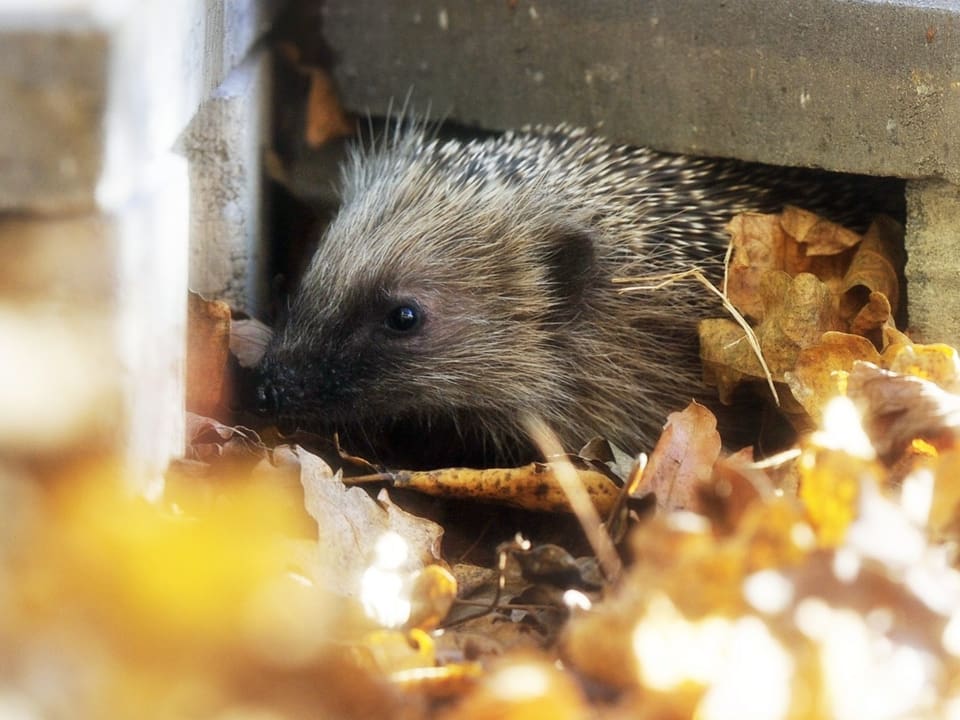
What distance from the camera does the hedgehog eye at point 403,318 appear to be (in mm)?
3467

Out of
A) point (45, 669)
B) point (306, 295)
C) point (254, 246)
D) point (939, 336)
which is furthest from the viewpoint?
point (254, 246)

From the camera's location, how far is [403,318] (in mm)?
3471

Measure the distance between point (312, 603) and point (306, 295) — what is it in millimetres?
1652

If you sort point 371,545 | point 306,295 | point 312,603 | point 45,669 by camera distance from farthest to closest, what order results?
point 306,295
point 371,545
point 312,603
point 45,669

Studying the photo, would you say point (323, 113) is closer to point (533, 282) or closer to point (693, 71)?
point (533, 282)

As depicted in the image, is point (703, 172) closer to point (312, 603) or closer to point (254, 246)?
point (254, 246)

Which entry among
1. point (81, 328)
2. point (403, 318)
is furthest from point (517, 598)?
point (403, 318)

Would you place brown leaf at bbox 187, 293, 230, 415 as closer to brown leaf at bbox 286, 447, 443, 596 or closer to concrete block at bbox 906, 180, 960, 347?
brown leaf at bbox 286, 447, 443, 596

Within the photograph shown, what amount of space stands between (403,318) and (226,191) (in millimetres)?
653

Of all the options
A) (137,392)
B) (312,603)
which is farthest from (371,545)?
(137,392)

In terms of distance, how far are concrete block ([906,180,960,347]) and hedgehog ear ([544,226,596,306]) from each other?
893 mm

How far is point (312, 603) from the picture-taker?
1932 mm

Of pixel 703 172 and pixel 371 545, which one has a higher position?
pixel 703 172

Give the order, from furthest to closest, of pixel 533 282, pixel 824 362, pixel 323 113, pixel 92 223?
1. pixel 323 113
2. pixel 533 282
3. pixel 824 362
4. pixel 92 223
